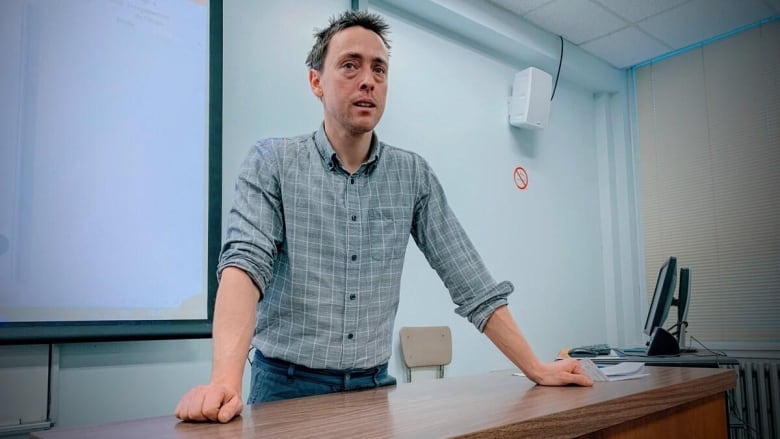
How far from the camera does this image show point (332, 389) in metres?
1.20

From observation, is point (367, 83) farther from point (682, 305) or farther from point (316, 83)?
point (682, 305)

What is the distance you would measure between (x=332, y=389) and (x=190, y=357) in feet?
3.36

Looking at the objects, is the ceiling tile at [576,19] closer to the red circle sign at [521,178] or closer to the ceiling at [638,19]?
the ceiling at [638,19]

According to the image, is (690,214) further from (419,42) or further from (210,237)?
(210,237)

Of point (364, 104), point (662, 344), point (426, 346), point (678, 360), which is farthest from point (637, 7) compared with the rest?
point (364, 104)

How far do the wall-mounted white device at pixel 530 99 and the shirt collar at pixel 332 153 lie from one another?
2329mm

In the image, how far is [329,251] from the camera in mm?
1242

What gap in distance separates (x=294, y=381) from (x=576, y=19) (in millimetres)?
3097

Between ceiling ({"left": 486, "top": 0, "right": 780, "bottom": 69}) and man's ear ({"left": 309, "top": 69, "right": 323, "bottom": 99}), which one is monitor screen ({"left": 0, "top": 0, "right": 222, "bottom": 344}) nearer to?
man's ear ({"left": 309, "top": 69, "right": 323, "bottom": 99})

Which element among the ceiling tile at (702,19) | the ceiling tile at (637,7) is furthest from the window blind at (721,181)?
the ceiling tile at (637,7)

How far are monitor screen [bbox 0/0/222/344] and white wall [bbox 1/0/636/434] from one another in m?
0.15

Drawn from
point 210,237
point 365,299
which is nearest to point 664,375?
point 365,299

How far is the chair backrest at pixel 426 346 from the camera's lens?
274cm

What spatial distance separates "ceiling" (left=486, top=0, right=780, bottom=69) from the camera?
338 cm
